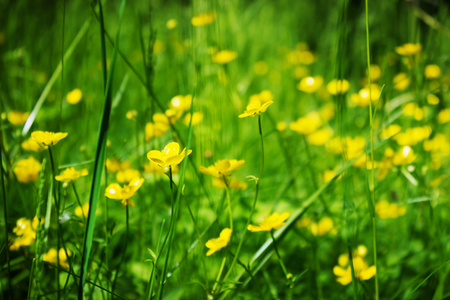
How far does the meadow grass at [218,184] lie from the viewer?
1.92 feet

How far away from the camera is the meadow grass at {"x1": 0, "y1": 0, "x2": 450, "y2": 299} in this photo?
0.58 meters

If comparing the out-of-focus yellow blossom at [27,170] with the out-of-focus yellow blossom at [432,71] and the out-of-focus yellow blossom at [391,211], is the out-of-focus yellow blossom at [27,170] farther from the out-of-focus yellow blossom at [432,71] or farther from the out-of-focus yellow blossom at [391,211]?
the out-of-focus yellow blossom at [432,71]

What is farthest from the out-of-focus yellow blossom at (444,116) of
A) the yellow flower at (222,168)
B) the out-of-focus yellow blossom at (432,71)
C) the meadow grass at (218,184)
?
the yellow flower at (222,168)

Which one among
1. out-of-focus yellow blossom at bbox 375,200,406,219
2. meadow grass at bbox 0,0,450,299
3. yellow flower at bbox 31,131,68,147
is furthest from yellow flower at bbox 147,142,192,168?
out-of-focus yellow blossom at bbox 375,200,406,219

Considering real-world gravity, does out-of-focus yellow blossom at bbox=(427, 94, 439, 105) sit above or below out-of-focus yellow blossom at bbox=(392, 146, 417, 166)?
above

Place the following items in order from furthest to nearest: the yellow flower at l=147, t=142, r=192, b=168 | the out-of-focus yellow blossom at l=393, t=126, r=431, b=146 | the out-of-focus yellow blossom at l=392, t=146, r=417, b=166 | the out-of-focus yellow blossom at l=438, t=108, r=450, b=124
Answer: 1. the out-of-focus yellow blossom at l=438, t=108, r=450, b=124
2. the out-of-focus yellow blossom at l=393, t=126, r=431, b=146
3. the out-of-focus yellow blossom at l=392, t=146, r=417, b=166
4. the yellow flower at l=147, t=142, r=192, b=168

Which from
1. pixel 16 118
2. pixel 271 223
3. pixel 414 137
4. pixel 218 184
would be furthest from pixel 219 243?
pixel 16 118

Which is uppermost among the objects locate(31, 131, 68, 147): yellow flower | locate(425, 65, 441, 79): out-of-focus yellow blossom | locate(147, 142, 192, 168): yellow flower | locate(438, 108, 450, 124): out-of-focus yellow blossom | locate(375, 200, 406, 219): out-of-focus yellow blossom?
locate(31, 131, 68, 147): yellow flower

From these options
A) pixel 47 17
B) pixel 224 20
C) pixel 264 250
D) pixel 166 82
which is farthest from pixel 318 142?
pixel 47 17

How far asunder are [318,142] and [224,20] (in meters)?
0.68

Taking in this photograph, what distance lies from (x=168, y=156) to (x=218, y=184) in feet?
1.40

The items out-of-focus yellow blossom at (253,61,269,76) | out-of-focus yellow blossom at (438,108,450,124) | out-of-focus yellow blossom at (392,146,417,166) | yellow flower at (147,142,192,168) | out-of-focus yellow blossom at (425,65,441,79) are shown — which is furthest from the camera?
out-of-focus yellow blossom at (253,61,269,76)

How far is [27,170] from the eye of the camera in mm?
879

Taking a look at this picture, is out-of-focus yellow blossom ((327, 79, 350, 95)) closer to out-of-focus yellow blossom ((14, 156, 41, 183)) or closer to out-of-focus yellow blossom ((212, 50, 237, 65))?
out-of-focus yellow blossom ((212, 50, 237, 65))
